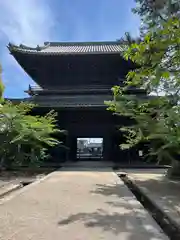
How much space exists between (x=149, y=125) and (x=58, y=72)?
38.0 feet

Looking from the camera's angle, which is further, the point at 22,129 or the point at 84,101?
the point at 84,101

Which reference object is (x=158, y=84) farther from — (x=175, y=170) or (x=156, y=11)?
(x=175, y=170)

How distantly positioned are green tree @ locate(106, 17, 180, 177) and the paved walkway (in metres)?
2.28

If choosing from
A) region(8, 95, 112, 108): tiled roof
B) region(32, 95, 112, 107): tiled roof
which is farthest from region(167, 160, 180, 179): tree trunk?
region(32, 95, 112, 107): tiled roof

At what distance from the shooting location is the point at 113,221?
4590mm

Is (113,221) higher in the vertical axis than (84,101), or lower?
lower

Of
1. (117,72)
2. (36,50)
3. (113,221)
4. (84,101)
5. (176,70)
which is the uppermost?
(36,50)

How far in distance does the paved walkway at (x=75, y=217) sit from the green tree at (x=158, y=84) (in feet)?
7.48

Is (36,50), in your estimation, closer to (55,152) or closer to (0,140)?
(55,152)

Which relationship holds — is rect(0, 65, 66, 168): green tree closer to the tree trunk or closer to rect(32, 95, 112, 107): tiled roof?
rect(32, 95, 112, 107): tiled roof

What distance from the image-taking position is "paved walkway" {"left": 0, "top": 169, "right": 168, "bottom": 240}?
3.85 m

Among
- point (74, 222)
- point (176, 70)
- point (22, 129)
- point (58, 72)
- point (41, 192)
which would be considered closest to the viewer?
point (74, 222)

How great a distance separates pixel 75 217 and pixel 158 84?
116 inches

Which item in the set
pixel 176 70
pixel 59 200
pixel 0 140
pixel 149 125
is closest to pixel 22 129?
pixel 0 140
